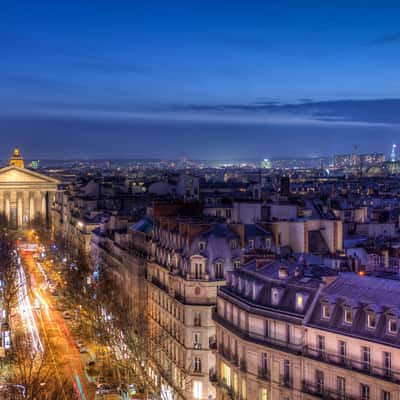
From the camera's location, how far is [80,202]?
13738 centimetres

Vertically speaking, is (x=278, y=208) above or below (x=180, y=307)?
above

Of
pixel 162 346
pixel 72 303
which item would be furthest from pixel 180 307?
pixel 72 303

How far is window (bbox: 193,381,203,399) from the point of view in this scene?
51.2 m

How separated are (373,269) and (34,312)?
154ft

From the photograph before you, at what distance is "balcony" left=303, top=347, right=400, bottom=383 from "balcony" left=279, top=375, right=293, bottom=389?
167cm

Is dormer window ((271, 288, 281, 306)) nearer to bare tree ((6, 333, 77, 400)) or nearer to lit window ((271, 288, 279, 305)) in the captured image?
lit window ((271, 288, 279, 305))

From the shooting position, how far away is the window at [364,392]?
34616 mm

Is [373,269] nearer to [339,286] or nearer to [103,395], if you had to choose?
[339,286]

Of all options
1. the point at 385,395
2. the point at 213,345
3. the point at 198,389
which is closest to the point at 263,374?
the point at 385,395

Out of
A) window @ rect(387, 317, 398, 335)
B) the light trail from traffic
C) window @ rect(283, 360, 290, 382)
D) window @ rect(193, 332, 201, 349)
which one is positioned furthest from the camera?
the light trail from traffic

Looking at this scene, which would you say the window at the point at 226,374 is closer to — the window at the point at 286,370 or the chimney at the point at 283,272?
the window at the point at 286,370

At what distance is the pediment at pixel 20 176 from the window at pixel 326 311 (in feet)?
523

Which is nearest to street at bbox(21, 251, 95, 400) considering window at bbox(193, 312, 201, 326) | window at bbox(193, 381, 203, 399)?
window at bbox(193, 381, 203, 399)

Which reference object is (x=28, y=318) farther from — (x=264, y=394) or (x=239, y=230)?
(x=264, y=394)
